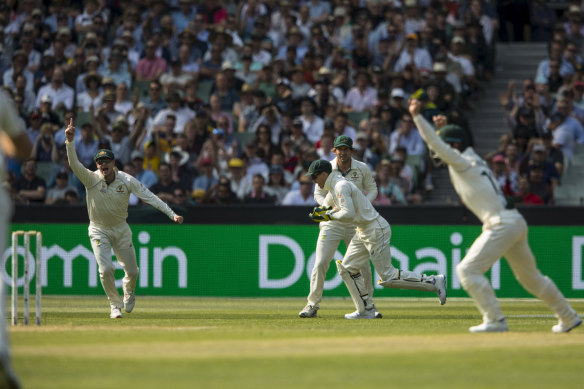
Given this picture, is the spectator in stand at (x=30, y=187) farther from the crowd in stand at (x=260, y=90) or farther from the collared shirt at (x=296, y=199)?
the collared shirt at (x=296, y=199)

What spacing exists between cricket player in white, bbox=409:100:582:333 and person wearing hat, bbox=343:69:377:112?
11.3 m

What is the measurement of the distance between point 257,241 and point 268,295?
39.8 inches

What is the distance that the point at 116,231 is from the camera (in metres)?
14.7

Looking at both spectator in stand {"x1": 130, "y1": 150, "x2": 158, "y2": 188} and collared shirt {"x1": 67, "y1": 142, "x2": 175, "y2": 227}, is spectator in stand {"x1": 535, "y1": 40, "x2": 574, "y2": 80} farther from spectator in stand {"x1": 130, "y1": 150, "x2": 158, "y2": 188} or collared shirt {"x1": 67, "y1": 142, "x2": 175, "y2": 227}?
collared shirt {"x1": 67, "y1": 142, "x2": 175, "y2": 227}

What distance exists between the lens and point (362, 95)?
73.4 ft

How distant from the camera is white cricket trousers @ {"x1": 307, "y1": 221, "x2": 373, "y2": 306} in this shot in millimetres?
14125

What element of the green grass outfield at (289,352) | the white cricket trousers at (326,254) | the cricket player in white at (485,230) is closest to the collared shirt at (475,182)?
the cricket player in white at (485,230)

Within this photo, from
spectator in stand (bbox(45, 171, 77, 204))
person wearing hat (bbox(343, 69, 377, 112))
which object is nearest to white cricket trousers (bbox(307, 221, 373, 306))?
spectator in stand (bbox(45, 171, 77, 204))

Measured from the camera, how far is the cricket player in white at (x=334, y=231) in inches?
555

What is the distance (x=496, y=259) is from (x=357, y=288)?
11.1 feet

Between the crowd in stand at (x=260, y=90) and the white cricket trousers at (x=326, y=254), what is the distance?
16.8ft

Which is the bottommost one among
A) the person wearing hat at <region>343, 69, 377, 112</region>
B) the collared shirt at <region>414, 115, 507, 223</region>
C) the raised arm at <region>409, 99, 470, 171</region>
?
the collared shirt at <region>414, 115, 507, 223</region>

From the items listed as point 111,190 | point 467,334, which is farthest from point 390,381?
point 111,190

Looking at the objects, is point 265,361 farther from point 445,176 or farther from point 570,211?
point 445,176
